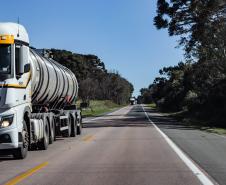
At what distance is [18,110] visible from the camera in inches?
619

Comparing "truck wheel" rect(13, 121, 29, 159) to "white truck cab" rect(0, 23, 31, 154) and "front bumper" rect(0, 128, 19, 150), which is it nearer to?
"white truck cab" rect(0, 23, 31, 154)

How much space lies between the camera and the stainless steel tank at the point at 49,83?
1920 centimetres

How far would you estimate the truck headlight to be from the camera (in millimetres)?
15020

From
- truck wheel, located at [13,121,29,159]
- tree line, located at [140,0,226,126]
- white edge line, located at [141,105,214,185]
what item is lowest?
white edge line, located at [141,105,214,185]

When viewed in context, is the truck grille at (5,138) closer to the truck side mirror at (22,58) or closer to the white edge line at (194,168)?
the truck side mirror at (22,58)

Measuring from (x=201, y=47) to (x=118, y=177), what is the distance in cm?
3764


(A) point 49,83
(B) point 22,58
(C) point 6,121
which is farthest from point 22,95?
(A) point 49,83

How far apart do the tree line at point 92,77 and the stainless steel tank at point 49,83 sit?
36737mm

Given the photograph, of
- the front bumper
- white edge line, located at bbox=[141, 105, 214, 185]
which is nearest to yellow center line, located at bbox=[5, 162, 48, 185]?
the front bumper

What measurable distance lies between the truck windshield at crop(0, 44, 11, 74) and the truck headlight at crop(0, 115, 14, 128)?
1263 mm

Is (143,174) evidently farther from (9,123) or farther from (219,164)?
(9,123)

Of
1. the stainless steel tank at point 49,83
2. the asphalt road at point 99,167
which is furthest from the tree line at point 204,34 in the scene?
the asphalt road at point 99,167

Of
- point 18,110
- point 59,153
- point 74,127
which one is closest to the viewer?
point 18,110

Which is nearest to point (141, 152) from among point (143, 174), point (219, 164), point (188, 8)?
point (219, 164)
